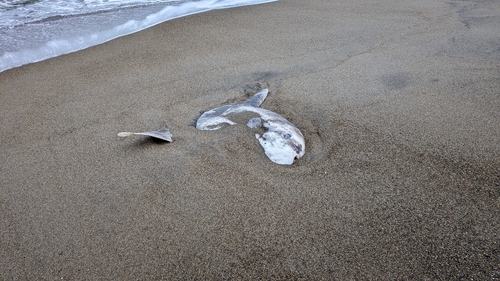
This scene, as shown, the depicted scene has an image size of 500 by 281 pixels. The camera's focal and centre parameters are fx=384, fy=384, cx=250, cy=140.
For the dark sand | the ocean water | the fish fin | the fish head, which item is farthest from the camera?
the ocean water

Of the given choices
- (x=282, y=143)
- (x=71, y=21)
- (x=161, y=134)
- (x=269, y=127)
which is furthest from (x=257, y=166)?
(x=71, y=21)

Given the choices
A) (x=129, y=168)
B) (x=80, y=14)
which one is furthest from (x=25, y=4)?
(x=129, y=168)

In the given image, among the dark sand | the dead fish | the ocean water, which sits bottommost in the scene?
the dark sand

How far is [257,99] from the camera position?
3182mm

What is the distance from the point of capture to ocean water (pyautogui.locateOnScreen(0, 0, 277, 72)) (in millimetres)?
4336

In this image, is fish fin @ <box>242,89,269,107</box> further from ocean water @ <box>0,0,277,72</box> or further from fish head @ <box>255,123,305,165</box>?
ocean water @ <box>0,0,277,72</box>

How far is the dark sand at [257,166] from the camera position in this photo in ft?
5.88

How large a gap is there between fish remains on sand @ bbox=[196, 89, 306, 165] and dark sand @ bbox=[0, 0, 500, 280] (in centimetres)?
7

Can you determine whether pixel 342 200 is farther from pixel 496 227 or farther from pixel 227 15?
pixel 227 15

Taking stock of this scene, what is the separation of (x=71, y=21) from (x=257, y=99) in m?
3.35

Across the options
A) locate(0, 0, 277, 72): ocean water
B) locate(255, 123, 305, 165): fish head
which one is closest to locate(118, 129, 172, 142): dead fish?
locate(255, 123, 305, 165): fish head

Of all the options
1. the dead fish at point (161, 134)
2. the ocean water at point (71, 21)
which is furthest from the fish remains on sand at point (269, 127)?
the ocean water at point (71, 21)

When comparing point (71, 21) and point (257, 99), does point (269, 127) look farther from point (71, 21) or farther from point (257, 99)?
point (71, 21)

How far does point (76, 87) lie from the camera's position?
11.6ft
